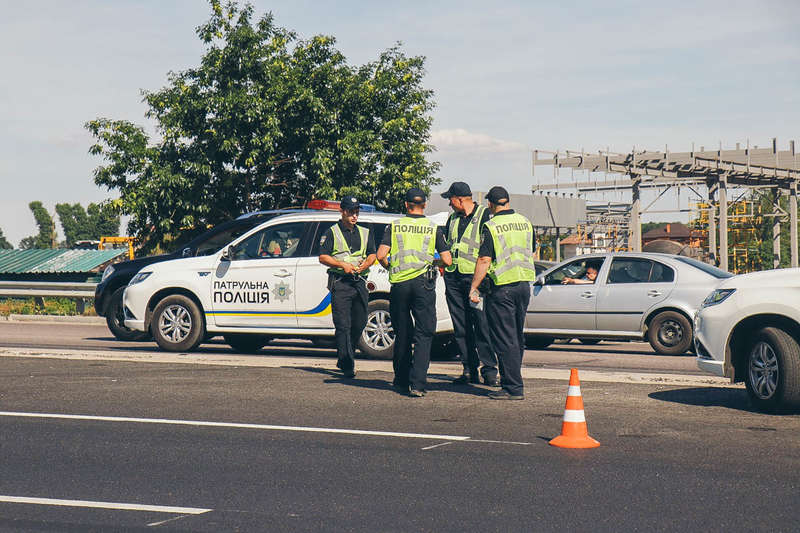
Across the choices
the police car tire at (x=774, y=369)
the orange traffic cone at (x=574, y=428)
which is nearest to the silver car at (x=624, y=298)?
the police car tire at (x=774, y=369)

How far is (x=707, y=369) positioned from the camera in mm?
8570

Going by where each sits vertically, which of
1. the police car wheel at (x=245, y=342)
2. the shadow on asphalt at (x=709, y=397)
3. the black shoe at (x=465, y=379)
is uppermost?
the police car wheel at (x=245, y=342)

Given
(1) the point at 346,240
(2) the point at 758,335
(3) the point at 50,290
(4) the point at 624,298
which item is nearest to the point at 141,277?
(1) the point at 346,240

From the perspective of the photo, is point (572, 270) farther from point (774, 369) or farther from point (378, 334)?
point (774, 369)

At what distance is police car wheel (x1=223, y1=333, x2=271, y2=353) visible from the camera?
1376cm

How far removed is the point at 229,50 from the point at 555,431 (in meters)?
20.5

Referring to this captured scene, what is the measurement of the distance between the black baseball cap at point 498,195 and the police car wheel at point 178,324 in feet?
17.6

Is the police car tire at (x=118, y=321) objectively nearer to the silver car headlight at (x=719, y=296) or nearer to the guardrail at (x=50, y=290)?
the guardrail at (x=50, y=290)

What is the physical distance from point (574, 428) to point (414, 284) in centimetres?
267

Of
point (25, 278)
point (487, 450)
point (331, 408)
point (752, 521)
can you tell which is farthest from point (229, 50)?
point (25, 278)

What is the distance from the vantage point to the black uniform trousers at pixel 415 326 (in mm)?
8977

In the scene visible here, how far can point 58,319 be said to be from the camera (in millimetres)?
23031

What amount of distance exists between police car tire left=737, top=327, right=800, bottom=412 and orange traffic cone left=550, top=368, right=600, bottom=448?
1.97 metres

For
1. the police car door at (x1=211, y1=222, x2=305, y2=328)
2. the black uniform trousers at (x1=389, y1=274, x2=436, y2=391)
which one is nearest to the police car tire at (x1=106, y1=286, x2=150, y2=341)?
the police car door at (x1=211, y1=222, x2=305, y2=328)
